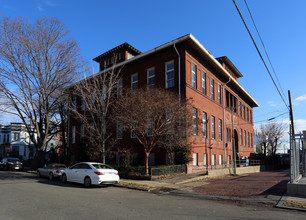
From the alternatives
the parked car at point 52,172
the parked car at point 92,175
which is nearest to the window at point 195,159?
the parked car at point 92,175

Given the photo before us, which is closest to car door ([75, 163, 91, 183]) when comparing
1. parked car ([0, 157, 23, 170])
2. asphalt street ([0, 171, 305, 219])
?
asphalt street ([0, 171, 305, 219])

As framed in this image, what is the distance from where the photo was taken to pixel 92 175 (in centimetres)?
1333

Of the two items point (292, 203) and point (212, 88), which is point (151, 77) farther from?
point (292, 203)

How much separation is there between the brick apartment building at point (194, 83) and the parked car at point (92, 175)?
25.0ft

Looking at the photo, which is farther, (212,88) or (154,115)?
(212,88)

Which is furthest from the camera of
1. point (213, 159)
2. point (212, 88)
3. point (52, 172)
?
point (212, 88)

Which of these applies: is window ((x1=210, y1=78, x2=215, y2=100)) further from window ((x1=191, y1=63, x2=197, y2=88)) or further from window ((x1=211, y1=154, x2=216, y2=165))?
window ((x1=211, y1=154, x2=216, y2=165))

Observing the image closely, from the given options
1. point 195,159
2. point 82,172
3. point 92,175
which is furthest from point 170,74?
point 92,175

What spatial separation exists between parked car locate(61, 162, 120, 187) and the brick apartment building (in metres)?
7.61

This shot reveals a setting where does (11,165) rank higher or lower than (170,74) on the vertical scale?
lower

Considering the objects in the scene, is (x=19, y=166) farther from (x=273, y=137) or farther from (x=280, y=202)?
(x=273, y=137)

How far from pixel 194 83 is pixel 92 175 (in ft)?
45.0

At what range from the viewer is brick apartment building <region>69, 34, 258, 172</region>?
70.1 feet

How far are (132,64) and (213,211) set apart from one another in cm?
1993
